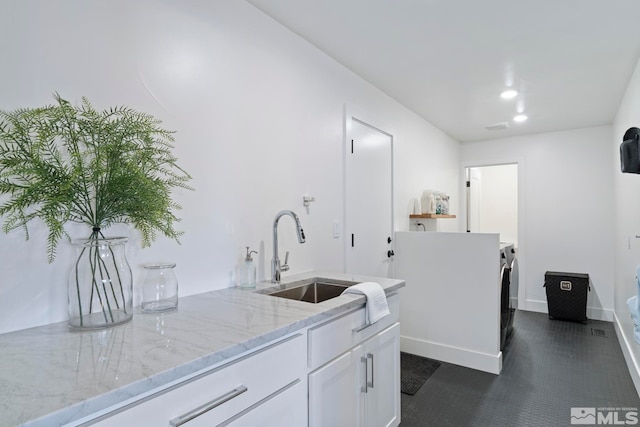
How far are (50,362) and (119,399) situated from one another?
0.27 meters

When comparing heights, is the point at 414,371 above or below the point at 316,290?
below

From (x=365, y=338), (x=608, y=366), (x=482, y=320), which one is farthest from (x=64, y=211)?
(x=608, y=366)

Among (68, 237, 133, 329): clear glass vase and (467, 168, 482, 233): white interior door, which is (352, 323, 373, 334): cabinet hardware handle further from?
(467, 168, 482, 233): white interior door

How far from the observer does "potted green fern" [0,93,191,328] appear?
103 cm

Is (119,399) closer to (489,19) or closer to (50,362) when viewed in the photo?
(50,362)

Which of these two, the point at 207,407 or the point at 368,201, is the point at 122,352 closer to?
the point at 207,407

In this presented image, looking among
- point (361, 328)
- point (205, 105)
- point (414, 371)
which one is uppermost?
point (205, 105)

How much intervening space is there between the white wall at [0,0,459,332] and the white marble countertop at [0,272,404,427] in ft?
0.79

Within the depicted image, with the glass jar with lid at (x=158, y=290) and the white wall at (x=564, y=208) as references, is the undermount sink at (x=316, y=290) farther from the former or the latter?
the white wall at (x=564, y=208)

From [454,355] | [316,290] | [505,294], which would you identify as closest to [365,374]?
[316,290]

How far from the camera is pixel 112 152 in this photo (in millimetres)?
1161

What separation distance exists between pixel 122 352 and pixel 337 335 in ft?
2.65

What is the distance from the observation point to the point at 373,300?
1615mm

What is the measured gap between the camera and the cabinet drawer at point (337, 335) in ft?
4.30
